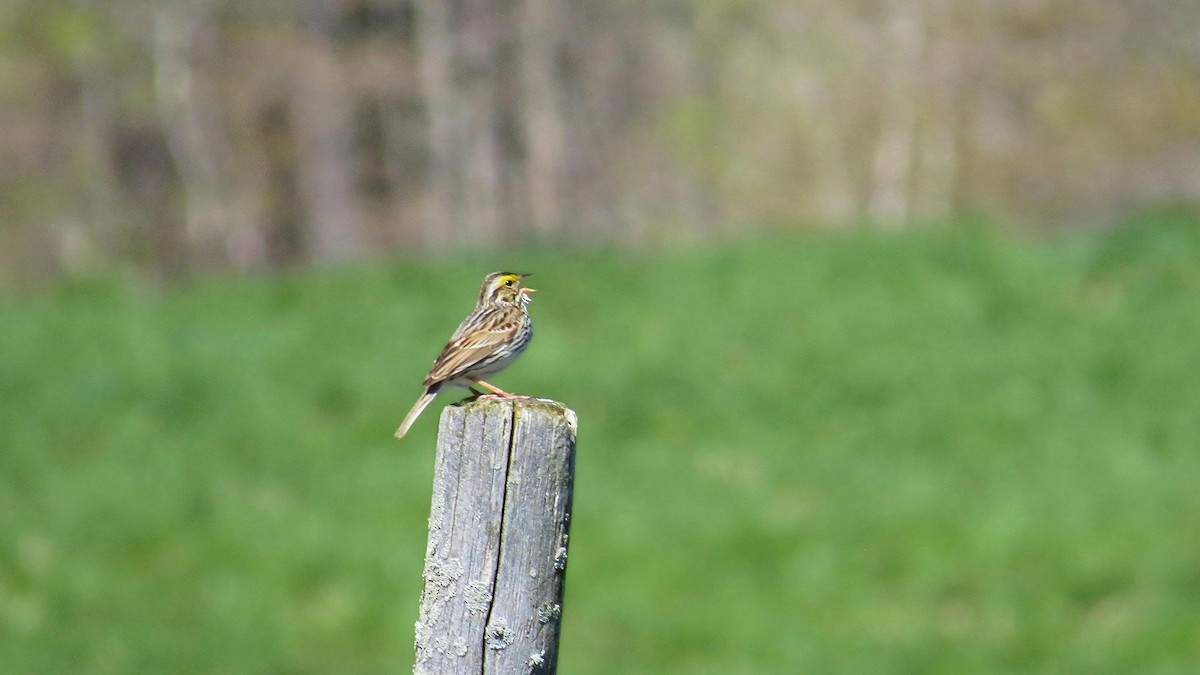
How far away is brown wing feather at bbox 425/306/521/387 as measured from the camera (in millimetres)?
5699

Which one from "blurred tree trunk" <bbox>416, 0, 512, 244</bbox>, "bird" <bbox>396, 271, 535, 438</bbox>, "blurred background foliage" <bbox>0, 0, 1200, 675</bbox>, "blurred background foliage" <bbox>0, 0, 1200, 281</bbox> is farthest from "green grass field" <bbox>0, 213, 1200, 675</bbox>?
"blurred tree trunk" <bbox>416, 0, 512, 244</bbox>

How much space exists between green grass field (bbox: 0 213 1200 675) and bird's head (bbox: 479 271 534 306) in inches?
175

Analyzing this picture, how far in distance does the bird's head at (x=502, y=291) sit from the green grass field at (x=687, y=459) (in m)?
4.44

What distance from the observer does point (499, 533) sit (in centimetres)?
398

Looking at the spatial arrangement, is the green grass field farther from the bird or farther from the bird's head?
the bird

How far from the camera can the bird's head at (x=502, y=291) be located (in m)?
6.44

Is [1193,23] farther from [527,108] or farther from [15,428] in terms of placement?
[15,428]

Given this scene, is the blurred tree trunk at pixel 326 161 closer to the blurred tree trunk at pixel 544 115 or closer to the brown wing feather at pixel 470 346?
the blurred tree trunk at pixel 544 115

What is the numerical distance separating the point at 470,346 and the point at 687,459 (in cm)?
782

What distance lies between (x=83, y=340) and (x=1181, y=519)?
36.0 feet

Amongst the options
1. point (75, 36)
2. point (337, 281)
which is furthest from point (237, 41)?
point (337, 281)

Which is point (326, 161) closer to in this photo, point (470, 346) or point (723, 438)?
point (723, 438)

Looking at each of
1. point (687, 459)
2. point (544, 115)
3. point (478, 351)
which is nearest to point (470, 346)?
point (478, 351)

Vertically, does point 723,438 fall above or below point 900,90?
below
